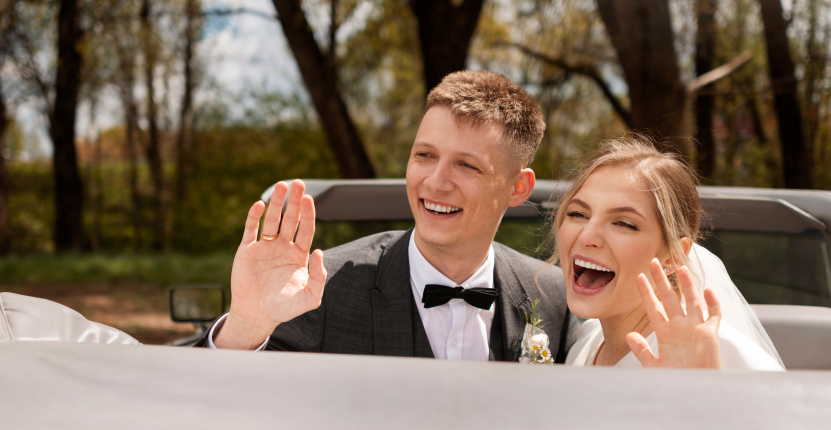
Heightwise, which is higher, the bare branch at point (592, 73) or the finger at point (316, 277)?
the bare branch at point (592, 73)

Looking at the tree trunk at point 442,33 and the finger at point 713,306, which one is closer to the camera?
the finger at point 713,306

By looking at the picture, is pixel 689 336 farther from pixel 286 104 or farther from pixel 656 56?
pixel 286 104

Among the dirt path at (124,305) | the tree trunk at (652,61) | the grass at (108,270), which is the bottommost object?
the dirt path at (124,305)

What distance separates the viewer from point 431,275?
7.37 feet

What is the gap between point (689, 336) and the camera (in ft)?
4.03

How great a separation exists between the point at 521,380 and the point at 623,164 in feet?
4.10

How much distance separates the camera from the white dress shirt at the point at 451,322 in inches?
86.1

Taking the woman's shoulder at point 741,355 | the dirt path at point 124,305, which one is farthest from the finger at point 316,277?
the dirt path at point 124,305

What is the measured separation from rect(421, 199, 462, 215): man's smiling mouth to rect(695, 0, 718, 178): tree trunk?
613 centimetres

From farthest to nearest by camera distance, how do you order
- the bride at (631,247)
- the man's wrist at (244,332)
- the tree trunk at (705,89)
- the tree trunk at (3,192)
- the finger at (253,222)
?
the tree trunk at (3,192) < the tree trunk at (705,89) < the bride at (631,247) < the man's wrist at (244,332) < the finger at (253,222)

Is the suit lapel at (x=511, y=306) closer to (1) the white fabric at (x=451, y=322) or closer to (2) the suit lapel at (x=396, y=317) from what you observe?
(1) the white fabric at (x=451, y=322)

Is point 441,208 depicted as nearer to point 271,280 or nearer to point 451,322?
point 451,322

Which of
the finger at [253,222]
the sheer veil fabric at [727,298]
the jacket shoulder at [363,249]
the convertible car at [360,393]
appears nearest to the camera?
the convertible car at [360,393]

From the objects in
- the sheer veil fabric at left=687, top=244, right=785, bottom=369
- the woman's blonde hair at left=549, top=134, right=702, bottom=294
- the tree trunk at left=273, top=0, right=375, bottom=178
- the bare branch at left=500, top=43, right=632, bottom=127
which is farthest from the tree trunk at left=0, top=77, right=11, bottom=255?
the sheer veil fabric at left=687, top=244, right=785, bottom=369
